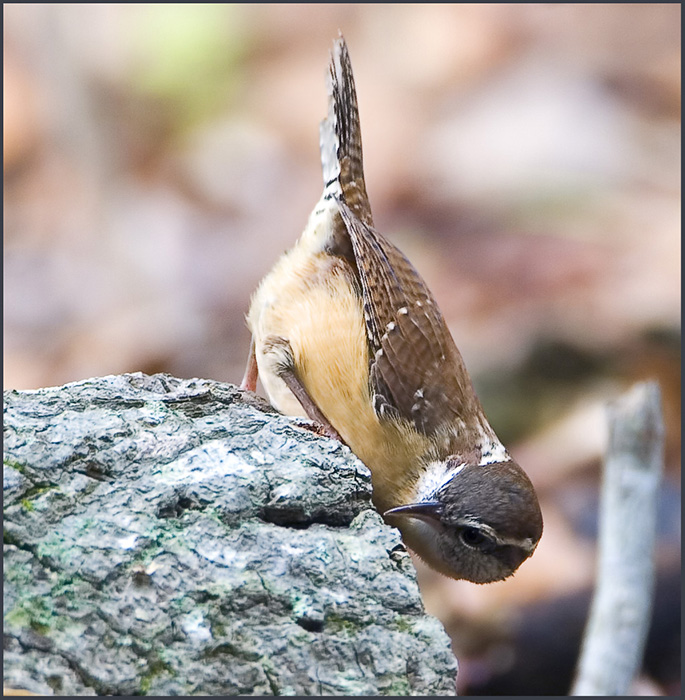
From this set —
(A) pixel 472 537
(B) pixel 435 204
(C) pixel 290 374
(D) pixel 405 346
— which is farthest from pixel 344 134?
(B) pixel 435 204

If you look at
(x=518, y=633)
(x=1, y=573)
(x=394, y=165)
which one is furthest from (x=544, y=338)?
(x=1, y=573)

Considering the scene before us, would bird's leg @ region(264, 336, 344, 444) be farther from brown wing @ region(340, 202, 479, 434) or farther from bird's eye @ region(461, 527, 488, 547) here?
bird's eye @ region(461, 527, 488, 547)

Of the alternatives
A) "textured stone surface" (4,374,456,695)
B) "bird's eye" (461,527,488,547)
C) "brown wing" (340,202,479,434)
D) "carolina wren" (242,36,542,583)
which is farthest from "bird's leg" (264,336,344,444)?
"textured stone surface" (4,374,456,695)

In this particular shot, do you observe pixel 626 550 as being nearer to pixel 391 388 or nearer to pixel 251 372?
pixel 391 388

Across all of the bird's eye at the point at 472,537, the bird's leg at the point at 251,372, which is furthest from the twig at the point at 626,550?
the bird's leg at the point at 251,372

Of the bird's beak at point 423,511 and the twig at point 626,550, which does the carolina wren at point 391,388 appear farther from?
the twig at point 626,550

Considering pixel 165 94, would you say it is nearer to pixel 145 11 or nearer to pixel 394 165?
pixel 145 11
